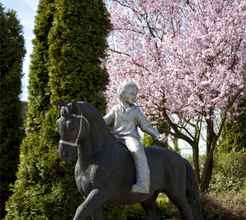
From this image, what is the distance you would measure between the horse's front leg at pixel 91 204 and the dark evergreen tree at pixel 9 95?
4057 millimetres

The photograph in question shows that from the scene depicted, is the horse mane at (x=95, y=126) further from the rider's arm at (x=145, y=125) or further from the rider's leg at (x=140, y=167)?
the rider's arm at (x=145, y=125)

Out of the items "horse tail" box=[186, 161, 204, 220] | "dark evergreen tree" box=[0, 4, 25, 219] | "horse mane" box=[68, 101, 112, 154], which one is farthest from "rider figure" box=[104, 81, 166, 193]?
"dark evergreen tree" box=[0, 4, 25, 219]

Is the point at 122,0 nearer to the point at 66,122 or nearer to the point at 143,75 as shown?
the point at 143,75

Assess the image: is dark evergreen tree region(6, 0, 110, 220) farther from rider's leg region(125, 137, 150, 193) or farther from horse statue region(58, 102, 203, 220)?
rider's leg region(125, 137, 150, 193)

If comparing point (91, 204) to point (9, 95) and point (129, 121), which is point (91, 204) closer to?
point (129, 121)

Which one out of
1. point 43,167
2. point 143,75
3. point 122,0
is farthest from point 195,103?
point 43,167

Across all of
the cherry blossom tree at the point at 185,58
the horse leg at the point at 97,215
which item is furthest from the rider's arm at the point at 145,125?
the cherry blossom tree at the point at 185,58

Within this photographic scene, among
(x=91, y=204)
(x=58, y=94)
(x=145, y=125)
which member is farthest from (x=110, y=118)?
(x=58, y=94)

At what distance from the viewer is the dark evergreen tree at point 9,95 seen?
7.83m

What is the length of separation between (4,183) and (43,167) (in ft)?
6.73

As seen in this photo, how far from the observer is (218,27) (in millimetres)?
10680

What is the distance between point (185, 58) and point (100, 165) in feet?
23.2

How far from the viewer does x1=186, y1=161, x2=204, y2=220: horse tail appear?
16.6 ft

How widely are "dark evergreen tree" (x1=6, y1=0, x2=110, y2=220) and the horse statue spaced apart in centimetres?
166
